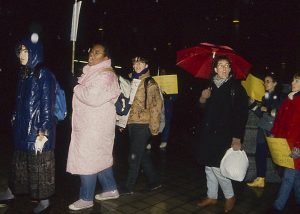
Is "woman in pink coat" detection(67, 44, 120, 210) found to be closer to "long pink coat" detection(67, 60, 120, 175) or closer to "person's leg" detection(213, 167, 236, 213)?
"long pink coat" detection(67, 60, 120, 175)

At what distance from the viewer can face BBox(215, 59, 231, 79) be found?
4676 mm

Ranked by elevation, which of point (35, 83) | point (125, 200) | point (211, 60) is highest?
point (211, 60)

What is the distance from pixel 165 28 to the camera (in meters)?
14.5

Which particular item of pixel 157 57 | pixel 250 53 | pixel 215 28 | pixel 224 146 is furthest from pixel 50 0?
pixel 224 146

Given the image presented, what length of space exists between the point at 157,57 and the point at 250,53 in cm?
454

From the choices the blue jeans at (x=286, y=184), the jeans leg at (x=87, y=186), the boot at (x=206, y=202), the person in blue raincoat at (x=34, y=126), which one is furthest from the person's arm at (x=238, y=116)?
the person in blue raincoat at (x=34, y=126)

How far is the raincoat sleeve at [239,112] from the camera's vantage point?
456 centimetres

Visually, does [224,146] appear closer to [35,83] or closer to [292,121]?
[292,121]

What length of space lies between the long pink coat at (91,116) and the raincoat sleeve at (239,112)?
1.60 meters

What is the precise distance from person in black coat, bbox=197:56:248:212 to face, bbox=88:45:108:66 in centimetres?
155

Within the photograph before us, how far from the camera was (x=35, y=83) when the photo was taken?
4.09 meters

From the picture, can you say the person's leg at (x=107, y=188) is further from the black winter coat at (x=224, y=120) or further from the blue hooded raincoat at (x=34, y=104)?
the black winter coat at (x=224, y=120)

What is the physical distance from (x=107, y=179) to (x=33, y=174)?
4.00ft

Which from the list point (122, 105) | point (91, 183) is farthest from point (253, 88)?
point (91, 183)
